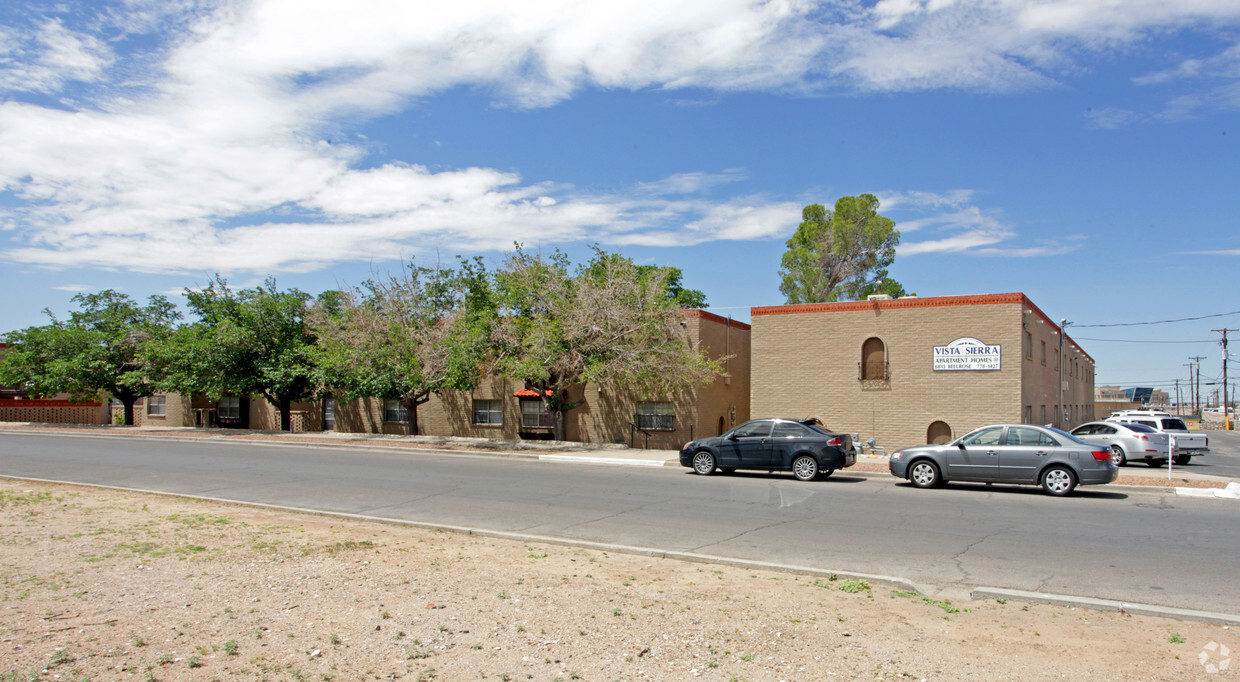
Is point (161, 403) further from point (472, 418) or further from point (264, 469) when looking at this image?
point (264, 469)

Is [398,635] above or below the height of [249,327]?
below

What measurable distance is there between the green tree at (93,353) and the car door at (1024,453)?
38549 mm

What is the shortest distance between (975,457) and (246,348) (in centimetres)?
3119

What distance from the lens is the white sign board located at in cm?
2458

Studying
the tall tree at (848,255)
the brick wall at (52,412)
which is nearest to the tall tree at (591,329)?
the tall tree at (848,255)

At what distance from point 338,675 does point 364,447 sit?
2396 cm

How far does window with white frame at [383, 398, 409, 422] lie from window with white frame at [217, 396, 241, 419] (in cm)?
1132

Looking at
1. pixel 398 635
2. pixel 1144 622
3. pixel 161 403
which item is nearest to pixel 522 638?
pixel 398 635

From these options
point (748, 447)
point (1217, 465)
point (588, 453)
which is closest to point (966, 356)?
point (1217, 465)

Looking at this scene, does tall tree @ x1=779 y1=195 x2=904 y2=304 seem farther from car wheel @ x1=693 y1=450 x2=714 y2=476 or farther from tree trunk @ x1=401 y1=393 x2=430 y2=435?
car wheel @ x1=693 y1=450 x2=714 y2=476

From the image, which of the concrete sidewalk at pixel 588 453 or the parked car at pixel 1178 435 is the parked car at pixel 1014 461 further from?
the parked car at pixel 1178 435

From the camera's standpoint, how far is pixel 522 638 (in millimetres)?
5590

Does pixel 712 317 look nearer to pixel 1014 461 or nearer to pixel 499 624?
pixel 1014 461

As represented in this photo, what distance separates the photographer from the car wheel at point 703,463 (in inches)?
730
